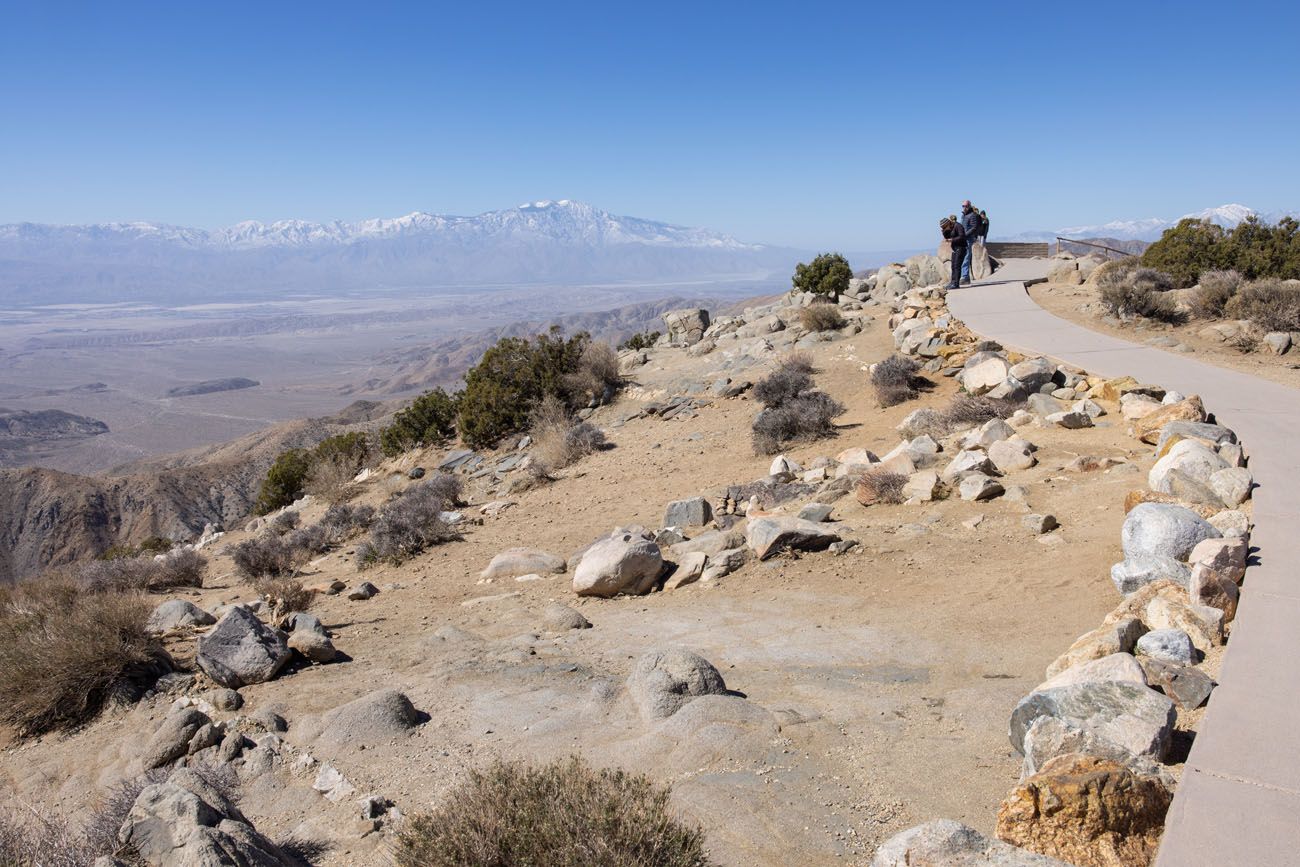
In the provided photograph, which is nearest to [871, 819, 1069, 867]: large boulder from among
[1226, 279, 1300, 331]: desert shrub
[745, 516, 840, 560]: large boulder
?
[745, 516, 840, 560]: large boulder

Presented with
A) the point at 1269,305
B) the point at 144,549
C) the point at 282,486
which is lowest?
the point at 144,549

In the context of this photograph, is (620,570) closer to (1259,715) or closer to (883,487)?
(883,487)

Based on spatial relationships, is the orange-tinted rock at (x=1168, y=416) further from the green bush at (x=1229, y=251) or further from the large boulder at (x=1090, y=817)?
the green bush at (x=1229, y=251)

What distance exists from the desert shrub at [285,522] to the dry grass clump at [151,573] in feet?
7.89

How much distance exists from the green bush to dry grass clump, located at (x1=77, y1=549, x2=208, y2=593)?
72.1 ft

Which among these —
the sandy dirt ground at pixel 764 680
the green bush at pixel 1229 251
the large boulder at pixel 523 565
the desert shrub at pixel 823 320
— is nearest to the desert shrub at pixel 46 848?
the sandy dirt ground at pixel 764 680

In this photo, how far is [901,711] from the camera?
5008 millimetres

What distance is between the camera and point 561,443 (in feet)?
52.5

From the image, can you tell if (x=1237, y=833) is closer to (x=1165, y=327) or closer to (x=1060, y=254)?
(x=1165, y=327)

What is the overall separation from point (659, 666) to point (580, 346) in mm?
15701

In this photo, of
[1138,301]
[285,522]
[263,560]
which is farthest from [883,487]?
[285,522]

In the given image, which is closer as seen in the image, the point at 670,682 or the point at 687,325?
the point at 670,682

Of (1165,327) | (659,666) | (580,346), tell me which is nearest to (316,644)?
(659,666)

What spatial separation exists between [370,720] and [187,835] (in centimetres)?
198
